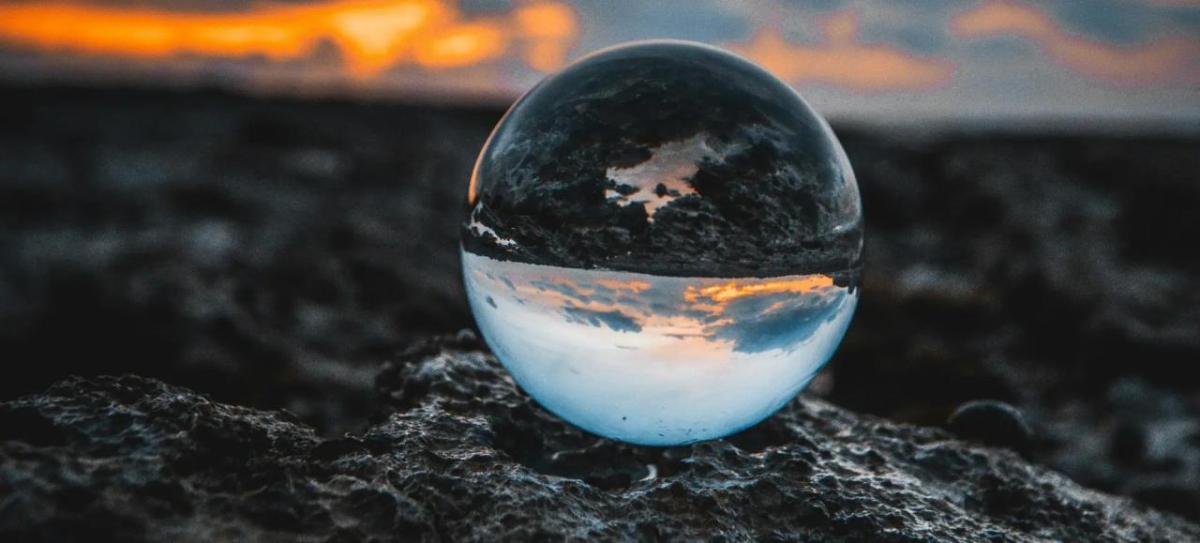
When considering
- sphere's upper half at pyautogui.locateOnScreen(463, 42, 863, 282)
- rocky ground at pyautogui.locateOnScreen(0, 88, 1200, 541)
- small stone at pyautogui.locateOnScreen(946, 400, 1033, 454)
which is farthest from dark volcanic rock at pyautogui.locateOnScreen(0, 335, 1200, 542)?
sphere's upper half at pyautogui.locateOnScreen(463, 42, 863, 282)

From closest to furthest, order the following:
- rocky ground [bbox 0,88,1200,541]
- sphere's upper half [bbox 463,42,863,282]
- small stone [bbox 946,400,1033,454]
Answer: rocky ground [bbox 0,88,1200,541]
sphere's upper half [bbox 463,42,863,282]
small stone [bbox 946,400,1033,454]

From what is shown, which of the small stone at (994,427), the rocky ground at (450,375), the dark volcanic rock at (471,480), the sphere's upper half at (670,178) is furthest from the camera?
the small stone at (994,427)

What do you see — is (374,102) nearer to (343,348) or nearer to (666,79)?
(343,348)

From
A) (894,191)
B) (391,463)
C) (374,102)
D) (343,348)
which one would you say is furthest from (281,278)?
(374,102)

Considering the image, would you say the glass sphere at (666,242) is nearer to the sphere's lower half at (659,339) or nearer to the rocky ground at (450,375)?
the sphere's lower half at (659,339)

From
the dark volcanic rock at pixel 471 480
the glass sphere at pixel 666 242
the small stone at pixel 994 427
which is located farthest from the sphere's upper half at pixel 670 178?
the small stone at pixel 994 427

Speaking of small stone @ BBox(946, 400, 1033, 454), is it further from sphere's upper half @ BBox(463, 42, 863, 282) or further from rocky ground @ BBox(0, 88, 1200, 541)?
sphere's upper half @ BBox(463, 42, 863, 282)
